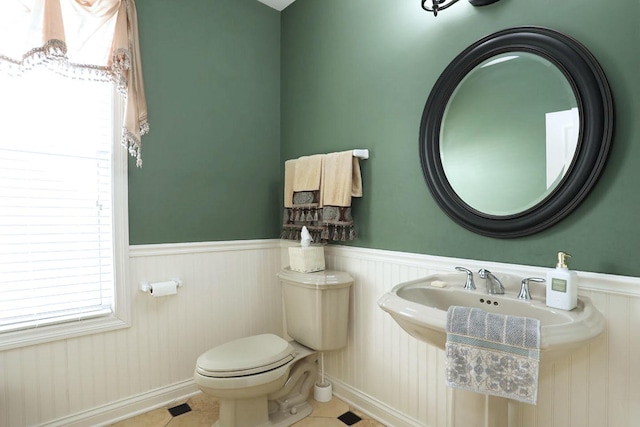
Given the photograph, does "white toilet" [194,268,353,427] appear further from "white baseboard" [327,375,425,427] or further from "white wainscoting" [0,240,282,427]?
"white wainscoting" [0,240,282,427]

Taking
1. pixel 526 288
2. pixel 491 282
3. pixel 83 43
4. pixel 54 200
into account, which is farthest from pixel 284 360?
pixel 83 43

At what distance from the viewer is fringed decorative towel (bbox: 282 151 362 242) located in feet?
6.54

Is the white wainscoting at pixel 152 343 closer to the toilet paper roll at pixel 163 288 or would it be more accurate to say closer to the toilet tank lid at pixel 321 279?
the toilet paper roll at pixel 163 288

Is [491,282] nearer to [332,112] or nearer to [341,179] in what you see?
[341,179]

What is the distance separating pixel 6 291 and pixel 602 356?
8.42 feet

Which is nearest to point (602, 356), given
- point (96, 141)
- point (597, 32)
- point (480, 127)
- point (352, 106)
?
point (480, 127)

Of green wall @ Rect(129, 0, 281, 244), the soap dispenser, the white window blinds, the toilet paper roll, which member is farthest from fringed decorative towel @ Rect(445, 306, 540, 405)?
the white window blinds

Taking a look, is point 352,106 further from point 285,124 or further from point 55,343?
point 55,343

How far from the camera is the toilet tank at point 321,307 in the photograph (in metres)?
1.98

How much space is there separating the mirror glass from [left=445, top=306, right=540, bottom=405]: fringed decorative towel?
1.88ft

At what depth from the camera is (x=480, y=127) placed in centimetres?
154

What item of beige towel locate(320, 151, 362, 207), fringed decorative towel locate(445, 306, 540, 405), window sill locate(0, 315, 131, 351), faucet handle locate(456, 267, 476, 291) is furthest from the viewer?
beige towel locate(320, 151, 362, 207)

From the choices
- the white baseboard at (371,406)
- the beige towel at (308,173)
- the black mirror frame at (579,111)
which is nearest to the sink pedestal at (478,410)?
the white baseboard at (371,406)

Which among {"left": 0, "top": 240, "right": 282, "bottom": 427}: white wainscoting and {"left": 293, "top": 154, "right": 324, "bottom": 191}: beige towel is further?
{"left": 293, "top": 154, "right": 324, "bottom": 191}: beige towel
